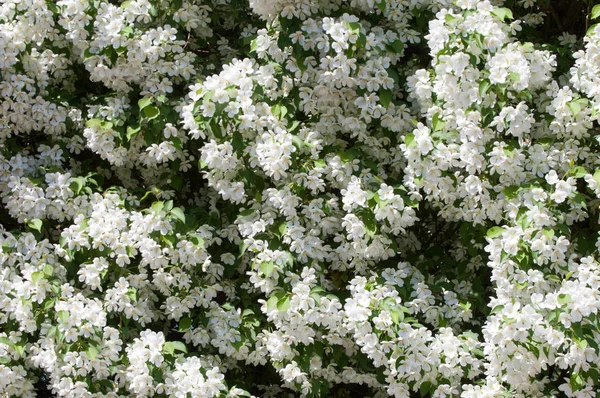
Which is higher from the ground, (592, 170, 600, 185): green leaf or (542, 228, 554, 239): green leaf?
(592, 170, 600, 185): green leaf

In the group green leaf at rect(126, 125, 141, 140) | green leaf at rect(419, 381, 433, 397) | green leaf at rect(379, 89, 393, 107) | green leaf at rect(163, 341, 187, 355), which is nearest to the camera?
green leaf at rect(419, 381, 433, 397)

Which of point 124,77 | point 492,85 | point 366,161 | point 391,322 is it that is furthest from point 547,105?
point 124,77

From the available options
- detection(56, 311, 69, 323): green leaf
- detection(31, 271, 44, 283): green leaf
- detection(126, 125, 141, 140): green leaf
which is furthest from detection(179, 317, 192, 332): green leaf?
detection(126, 125, 141, 140): green leaf

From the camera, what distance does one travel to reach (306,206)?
393 cm

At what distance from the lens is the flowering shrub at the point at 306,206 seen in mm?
3689

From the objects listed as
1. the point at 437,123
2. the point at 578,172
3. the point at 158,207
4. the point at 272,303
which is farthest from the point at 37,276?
the point at 578,172

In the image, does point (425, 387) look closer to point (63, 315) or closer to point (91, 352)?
point (91, 352)

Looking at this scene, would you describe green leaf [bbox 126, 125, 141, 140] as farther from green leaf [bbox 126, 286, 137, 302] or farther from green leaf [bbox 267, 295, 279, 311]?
green leaf [bbox 267, 295, 279, 311]

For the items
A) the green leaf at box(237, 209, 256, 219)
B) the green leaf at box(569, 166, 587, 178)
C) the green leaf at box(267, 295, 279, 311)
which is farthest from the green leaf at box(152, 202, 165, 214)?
the green leaf at box(569, 166, 587, 178)

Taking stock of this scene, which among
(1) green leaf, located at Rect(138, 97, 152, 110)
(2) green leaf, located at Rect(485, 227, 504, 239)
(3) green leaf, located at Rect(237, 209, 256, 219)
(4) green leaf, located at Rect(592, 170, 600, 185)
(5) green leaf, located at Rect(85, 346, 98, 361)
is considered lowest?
(5) green leaf, located at Rect(85, 346, 98, 361)

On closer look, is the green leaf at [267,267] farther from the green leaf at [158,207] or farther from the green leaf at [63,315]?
the green leaf at [63,315]

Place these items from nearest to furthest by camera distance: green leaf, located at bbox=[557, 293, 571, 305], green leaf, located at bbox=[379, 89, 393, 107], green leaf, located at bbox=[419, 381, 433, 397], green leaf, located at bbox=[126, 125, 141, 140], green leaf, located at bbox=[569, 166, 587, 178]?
green leaf, located at bbox=[557, 293, 571, 305], green leaf, located at bbox=[569, 166, 587, 178], green leaf, located at bbox=[419, 381, 433, 397], green leaf, located at bbox=[379, 89, 393, 107], green leaf, located at bbox=[126, 125, 141, 140]

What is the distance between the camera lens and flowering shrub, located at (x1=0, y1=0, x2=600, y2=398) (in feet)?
12.1

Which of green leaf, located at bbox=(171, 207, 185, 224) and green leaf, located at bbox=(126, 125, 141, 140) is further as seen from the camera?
green leaf, located at bbox=(126, 125, 141, 140)
